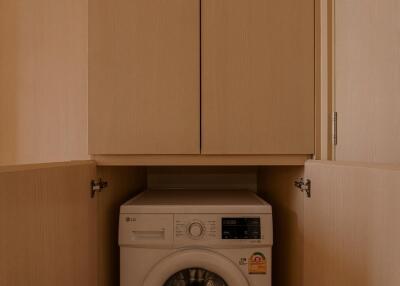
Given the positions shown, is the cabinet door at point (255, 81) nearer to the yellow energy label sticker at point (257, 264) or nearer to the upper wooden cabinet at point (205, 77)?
the upper wooden cabinet at point (205, 77)

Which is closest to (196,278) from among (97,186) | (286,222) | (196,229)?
(196,229)

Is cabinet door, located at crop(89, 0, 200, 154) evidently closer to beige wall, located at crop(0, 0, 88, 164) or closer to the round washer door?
the round washer door

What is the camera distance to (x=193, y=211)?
1.38 m

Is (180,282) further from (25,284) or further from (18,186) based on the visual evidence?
(18,186)

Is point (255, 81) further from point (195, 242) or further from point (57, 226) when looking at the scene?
point (57, 226)

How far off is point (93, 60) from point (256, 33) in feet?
2.07

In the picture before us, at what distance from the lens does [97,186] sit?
1.30m

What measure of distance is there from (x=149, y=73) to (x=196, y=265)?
2.50 feet

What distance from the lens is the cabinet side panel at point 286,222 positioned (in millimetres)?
1343

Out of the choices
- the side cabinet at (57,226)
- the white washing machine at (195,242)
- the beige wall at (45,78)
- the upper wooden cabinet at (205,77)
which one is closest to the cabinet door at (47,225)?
the side cabinet at (57,226)

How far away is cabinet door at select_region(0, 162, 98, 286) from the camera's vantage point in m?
0.70

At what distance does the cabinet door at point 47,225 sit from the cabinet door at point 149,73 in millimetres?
238

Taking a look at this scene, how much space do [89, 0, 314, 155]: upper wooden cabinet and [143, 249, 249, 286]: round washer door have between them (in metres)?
0.40

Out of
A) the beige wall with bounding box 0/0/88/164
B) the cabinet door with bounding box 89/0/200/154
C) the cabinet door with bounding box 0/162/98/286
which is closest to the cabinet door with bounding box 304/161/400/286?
the cabinet door with bounding box 89/0/200/154
